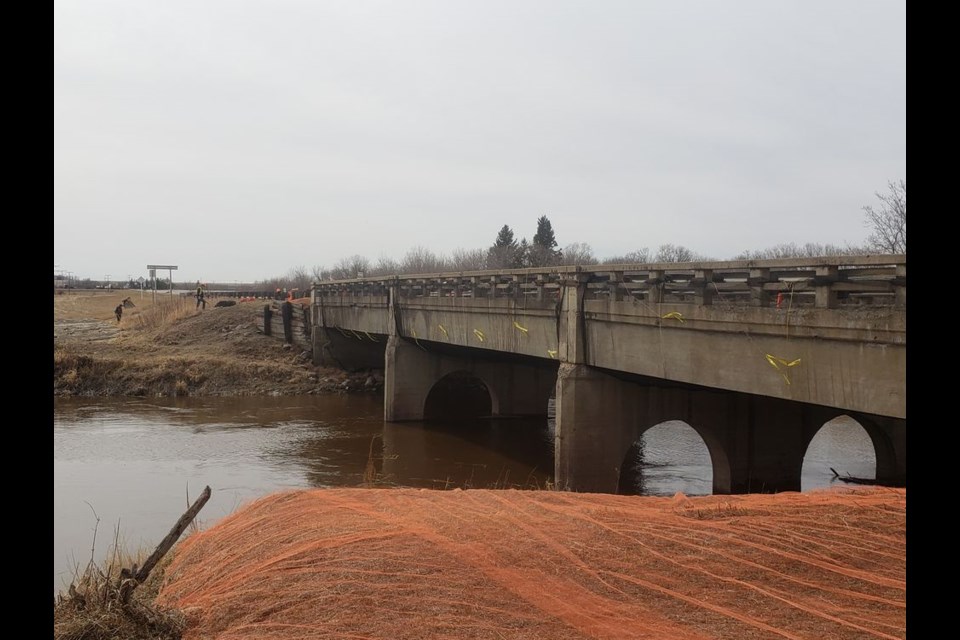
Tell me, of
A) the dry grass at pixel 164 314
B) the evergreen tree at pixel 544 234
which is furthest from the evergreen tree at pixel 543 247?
the dry grass at pixel 164 314

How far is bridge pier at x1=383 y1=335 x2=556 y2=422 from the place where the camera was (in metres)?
29.0

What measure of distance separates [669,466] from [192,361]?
25.3m

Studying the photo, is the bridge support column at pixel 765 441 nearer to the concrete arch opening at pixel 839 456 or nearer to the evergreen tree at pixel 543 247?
the concrete arch opening at pixel 839 456

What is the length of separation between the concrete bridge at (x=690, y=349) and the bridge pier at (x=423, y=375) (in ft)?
0.18

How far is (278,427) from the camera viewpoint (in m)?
28.3

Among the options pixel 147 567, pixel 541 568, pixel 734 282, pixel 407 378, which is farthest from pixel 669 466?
pixel 147 567

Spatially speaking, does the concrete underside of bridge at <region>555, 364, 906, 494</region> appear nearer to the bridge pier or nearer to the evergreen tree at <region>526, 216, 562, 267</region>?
the bridge pier

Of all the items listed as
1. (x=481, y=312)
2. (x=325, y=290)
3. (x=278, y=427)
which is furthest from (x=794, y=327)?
(x=325, y=290)

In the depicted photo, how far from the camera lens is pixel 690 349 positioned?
13.6m

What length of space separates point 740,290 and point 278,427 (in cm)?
1966

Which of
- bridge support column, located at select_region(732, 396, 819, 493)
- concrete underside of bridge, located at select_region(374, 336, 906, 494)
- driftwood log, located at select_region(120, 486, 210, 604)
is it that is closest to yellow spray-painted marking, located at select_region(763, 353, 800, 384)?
concrete underside of bridge, located at select_region(374, 336, 906, 494)

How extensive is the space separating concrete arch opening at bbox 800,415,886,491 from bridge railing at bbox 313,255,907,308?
6357 millimetres

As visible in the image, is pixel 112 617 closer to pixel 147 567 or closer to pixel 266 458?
pixel 147 567
